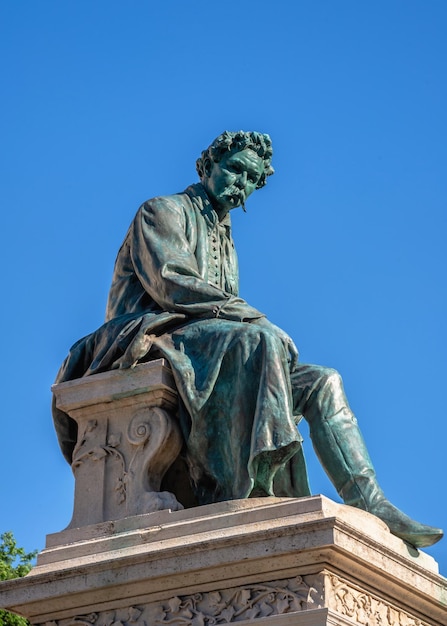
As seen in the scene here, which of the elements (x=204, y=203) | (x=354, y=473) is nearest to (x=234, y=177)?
(x=204, y=203)

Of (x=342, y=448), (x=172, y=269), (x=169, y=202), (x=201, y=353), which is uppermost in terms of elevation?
(x=169, y=202)

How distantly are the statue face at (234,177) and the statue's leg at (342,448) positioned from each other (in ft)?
4.93

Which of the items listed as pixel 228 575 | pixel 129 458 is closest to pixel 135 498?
pixel 129 458

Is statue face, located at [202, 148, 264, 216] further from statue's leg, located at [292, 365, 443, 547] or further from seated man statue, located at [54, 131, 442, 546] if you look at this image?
statue's leg, located at [292, 365, 443, 547]

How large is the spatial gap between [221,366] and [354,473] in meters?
1.10

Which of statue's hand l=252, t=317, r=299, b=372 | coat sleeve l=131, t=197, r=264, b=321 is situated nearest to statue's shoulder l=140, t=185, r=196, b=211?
coat sleeve l=131, t=197, r=264, b=321

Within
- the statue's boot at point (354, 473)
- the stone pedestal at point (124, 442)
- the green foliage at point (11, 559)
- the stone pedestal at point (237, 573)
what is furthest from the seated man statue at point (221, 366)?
the green foliage at point (11, 559)

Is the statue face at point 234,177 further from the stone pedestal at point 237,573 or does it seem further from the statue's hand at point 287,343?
the stone pedestal at point 237,573

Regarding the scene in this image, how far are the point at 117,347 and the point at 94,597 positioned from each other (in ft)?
5.54

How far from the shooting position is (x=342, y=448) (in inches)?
420

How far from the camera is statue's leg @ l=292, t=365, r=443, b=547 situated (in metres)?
10.3

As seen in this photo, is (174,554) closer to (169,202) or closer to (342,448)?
(342,448)

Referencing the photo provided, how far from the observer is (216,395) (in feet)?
34.7

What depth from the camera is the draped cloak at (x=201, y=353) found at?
1037cm
